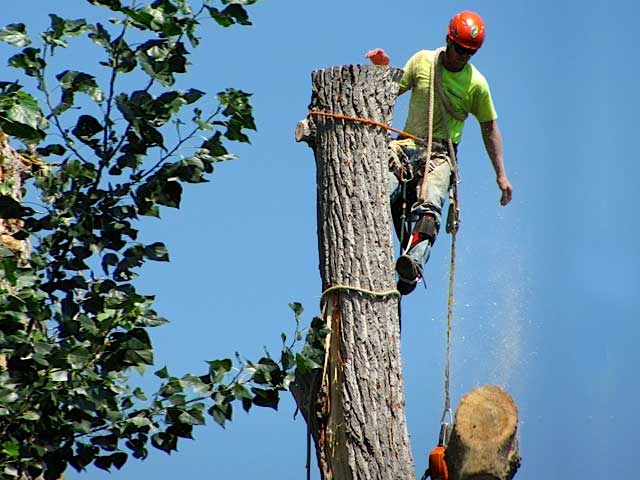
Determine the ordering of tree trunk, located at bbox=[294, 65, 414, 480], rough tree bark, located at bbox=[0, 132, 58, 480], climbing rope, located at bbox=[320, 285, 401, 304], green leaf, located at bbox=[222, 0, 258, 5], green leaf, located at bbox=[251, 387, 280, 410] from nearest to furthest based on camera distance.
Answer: green leaf, located at bbox=[222, 0, 258, 5] → green leaf, located at bbox=[251, 387, 280, 410] → rough tree bark, located at bbox=[0, 132, 58, 480] → tree trunk, located at bbox=[294, 65, 414, 480] → climbing rope, located at bbox=[320, 285, 401, 304]

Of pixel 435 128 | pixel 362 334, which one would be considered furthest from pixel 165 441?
pixel 435 128

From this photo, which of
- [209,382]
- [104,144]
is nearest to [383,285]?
[209,382]

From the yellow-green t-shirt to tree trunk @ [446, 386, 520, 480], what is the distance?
2.05 metres

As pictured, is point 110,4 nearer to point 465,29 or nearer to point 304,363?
point 304,363

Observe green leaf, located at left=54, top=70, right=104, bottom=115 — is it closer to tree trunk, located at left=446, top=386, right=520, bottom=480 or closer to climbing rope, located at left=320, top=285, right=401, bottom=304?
climbing rope, located at left=320, top=285, right=401, bottom=304

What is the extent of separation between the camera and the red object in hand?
7.77 m

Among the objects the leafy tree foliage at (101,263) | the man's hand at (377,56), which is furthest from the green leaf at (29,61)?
the man's hand at (377,56)

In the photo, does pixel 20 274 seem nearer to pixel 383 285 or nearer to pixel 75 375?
pixel 75 375

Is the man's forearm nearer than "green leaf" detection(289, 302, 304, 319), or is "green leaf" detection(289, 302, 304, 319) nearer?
"green leaf" detection(289, 302, 304, 319)

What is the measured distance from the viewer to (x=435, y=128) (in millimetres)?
9133

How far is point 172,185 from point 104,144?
12.9 inches

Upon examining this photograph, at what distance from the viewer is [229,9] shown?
5.41 meters

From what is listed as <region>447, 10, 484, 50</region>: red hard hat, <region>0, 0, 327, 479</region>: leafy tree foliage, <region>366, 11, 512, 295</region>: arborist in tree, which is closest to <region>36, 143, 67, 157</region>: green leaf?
<region>0, 0, 327, 479</region>: leafy tree foliage

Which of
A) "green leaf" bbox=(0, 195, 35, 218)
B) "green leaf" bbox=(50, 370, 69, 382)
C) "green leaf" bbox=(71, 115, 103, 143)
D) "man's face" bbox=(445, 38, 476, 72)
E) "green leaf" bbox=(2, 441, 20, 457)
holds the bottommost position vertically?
"green leaf" bbox=(2, 441, 20, 457)
